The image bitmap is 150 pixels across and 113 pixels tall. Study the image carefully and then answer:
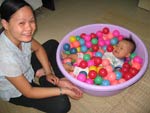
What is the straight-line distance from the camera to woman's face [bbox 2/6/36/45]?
92 centimetres

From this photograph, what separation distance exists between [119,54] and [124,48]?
0.18ft

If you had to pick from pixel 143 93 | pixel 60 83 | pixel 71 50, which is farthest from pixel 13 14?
pixel 143 93

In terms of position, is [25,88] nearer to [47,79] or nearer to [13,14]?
[47,79]

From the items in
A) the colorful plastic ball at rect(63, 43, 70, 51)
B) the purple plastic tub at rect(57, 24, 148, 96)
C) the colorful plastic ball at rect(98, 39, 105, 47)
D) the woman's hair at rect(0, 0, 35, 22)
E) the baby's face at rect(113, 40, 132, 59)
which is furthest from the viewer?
the colorful plastic ball at rect(98, 39, 105, 47)

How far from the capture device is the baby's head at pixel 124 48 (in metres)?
1.46

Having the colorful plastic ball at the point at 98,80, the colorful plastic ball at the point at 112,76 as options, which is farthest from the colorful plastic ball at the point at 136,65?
the colorful plastic ball at the point at 98,80

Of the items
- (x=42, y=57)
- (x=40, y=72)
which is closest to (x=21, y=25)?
(x=42, y=57)

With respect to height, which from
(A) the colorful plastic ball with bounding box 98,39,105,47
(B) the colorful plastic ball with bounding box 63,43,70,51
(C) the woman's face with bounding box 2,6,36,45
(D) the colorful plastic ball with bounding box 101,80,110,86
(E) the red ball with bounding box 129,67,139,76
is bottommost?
(D) the colorful plastic ball with bounding box 101,80,110,86

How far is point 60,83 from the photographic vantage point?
1296 millimetres

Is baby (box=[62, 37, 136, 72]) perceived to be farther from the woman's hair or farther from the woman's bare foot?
the woman's hair

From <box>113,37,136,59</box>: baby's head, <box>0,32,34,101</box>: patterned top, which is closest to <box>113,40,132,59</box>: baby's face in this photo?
<box>113,37,136,59</box>: baby's head

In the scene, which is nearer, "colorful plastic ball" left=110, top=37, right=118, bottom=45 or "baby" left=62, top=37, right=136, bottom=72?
"baby" left=62, top=37, right=136, bottom=72

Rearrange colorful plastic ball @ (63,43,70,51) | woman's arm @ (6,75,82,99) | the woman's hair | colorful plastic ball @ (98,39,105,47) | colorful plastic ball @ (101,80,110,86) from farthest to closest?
colorful plastic ball @ (98,39,105,47)
colorful plastic ball @ (63,43,70,51)
colorful plastic ball @ (101,80,110,86)
woman's arm @ (6,75,82,99)
the woman's hair

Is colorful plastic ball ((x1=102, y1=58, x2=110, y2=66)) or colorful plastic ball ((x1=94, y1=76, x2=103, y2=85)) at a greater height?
colorful plastic ball ((x1=102, y1=58, x2=110, y2=66))
